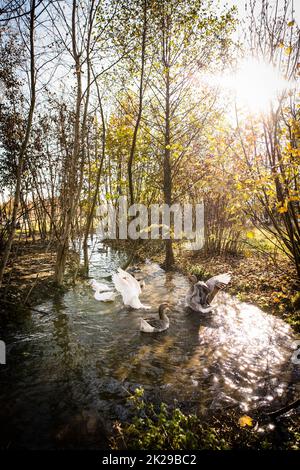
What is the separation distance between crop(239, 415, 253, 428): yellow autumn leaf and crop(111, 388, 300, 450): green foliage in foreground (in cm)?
4

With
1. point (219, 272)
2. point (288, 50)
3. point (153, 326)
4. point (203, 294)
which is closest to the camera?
point (288, 50)

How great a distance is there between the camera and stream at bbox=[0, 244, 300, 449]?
3591mm

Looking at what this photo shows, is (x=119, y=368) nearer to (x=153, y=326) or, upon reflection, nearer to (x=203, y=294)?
(x=153, y=326)

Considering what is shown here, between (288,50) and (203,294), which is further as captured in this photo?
(203,294)

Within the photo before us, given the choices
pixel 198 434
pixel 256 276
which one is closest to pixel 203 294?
pixel 256 276

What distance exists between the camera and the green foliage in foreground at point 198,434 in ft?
10.1

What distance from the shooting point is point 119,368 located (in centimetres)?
482

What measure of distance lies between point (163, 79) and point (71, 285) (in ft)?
31.2

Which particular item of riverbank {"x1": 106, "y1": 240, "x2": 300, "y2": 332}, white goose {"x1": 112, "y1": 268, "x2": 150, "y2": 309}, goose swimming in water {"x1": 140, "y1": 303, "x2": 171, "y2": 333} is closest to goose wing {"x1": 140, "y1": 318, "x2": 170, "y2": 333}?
goose swimming in water {"x1": 140, "y1": 303, "x2": 171, "y2": 333}

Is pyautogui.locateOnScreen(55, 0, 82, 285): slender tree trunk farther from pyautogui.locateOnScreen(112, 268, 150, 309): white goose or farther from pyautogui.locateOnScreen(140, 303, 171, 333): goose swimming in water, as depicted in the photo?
pyautogui.locateOnScreen(140, 303, 171, 333): goose swimming in water

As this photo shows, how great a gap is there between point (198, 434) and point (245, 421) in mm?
670

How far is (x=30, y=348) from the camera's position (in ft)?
17.7

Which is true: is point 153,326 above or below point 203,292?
Answer: below

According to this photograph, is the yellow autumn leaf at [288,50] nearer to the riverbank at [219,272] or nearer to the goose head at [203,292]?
the riverbank at [219,272]
